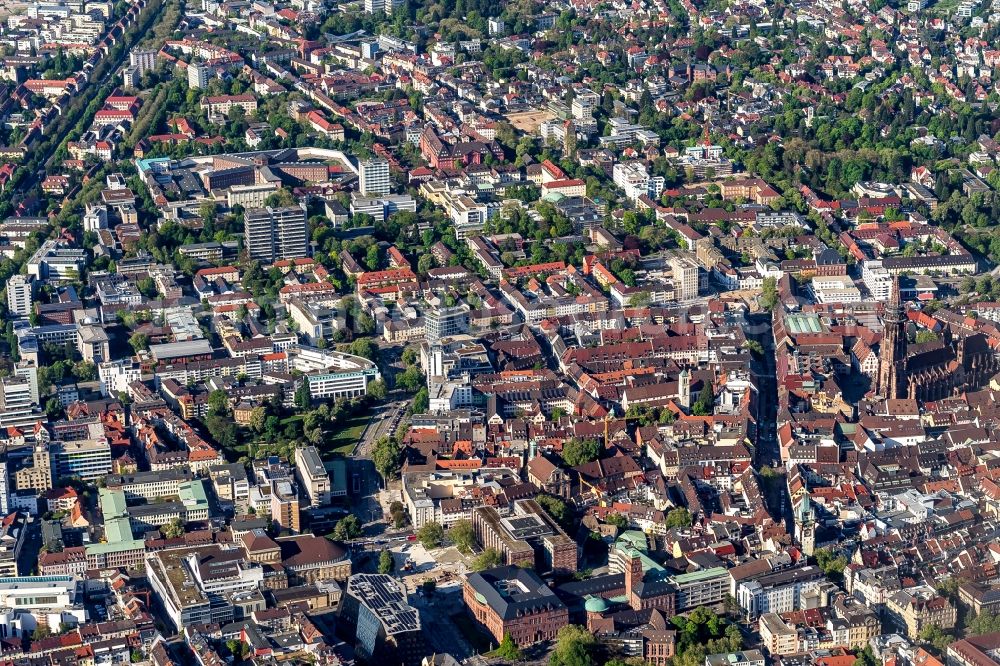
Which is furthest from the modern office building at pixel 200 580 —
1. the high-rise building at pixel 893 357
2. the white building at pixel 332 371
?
the high-rise building at pixel 893 357

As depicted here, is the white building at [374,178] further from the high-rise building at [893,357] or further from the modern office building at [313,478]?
the modern office building at [313,478]

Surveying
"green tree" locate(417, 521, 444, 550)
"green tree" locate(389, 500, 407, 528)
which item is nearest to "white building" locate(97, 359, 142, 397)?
"green tree" locate(389, 500, 407, 528)

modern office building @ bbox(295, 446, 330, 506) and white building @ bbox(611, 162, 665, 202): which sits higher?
white building @ bbox(611, 162, 665, 202)

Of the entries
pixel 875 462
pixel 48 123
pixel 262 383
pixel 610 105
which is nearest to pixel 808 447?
pixel 875 462

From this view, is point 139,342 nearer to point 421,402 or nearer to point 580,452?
point 421,402

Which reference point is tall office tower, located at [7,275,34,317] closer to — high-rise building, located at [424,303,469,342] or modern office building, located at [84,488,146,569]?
high-rise building, located at [424,303,469,342]

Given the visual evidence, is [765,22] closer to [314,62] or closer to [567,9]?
[567,9]

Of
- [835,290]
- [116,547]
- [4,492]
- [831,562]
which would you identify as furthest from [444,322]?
[831,562]
